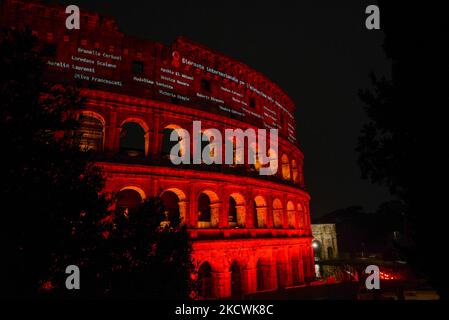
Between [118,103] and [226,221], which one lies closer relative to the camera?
[118,103]

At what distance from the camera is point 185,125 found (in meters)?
17.4

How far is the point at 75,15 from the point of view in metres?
15.2

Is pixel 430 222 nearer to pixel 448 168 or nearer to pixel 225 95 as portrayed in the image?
pixel 448 168

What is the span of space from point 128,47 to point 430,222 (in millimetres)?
15809

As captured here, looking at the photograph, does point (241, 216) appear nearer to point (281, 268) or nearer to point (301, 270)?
point (281, 268)

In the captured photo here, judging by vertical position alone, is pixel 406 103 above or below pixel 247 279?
above

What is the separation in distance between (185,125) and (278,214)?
9292 mm

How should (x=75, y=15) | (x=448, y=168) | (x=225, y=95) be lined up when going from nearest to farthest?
1. (x=448, y=168)
2. (x=75, y=15)
3. (x=225, y=95)

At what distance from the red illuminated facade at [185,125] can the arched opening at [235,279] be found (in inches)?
2.3

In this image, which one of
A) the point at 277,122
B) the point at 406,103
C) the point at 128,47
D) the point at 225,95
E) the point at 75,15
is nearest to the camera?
the point at 406,103

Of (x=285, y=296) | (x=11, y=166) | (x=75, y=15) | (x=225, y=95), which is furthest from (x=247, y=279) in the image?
(x=75, y=15)

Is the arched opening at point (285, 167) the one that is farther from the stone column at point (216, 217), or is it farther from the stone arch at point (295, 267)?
the stone column at point (216, 217)

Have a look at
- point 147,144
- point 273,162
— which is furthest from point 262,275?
point 147,144

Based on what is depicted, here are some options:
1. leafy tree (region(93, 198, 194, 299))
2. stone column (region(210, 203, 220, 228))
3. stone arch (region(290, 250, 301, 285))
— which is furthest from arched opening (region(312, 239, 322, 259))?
leafy tree (region(93, 198, 194, 299))
